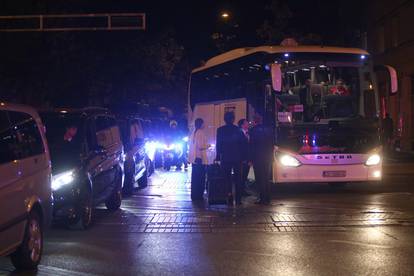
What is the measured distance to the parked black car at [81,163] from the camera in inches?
434

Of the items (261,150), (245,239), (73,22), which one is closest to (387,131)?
(73,22)

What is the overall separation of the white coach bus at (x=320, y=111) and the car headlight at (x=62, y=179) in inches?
209

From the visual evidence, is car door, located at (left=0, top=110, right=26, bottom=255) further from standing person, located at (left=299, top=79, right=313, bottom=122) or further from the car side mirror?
standing person, located at (left=299, top=79, right=313, bottom=122)

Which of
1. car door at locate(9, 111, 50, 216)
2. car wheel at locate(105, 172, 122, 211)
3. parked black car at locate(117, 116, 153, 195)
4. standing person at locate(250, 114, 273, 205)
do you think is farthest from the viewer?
parked black car at locate(117, 116, 153, 195)

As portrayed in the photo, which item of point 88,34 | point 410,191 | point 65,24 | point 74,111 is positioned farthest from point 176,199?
point 88,34

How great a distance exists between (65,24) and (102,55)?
30.4 feet

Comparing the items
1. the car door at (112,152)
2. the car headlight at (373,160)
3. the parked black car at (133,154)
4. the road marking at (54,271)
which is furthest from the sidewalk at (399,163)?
the road marking at (54,271)

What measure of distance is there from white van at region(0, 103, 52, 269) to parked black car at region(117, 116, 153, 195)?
7086 mm

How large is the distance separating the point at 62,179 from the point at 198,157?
14.2ft

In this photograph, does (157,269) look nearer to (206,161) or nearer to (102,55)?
(206,161)

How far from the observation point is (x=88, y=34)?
31.3 metres

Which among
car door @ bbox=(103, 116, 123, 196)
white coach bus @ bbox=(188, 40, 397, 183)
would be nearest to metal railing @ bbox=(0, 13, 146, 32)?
white coach bus @ bbox=(188, 40, 397, 183)

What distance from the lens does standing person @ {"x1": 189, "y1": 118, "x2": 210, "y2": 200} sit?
582 inches

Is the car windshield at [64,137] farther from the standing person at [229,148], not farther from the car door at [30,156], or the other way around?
the standing person at [229,148]
